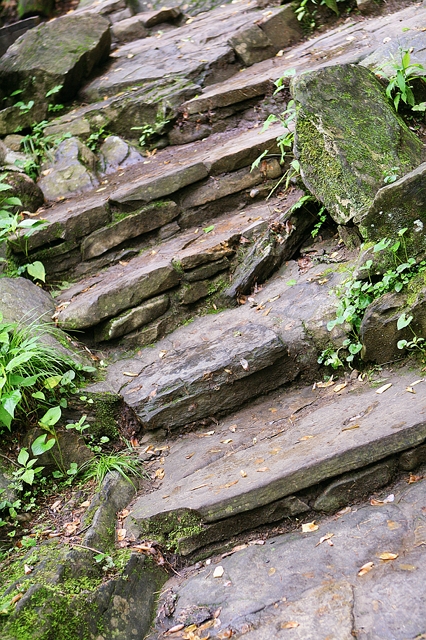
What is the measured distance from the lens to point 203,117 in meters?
7.14

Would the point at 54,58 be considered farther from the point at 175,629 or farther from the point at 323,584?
the point at 323,584

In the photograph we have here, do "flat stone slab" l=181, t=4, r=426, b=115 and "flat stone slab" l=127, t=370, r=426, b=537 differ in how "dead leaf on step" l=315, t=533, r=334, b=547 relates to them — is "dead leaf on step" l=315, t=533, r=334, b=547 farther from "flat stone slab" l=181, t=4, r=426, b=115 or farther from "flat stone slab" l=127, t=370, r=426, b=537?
"flat stone slab" l=181, t=4, r=426, b=115

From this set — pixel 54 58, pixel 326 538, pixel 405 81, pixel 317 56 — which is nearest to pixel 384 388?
pixel 326 538

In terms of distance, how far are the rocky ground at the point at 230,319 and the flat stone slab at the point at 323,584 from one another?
0.04 ft

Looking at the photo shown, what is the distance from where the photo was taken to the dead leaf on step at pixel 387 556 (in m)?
A: 2.91

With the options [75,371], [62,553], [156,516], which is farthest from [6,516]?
[75,371]

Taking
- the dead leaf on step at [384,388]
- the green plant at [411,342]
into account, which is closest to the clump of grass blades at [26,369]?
the dead leaf on step at [384,388]

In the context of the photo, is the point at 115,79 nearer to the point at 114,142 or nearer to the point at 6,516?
→ the point at 114,142

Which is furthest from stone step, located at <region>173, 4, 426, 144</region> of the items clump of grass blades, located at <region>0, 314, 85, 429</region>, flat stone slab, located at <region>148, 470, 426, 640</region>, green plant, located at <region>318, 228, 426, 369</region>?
flat stone slab, located at <region>148, 470, 426, 640</region>

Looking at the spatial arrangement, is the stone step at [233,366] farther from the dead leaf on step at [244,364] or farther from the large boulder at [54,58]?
the large boulder at [54,58]

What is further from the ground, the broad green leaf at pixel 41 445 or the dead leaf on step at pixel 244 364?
the broad green leaf at pixel 41 445

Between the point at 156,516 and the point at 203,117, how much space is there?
5100 millimetres

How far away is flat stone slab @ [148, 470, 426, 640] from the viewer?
2682mm

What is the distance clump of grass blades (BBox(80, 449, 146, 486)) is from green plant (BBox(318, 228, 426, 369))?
155 cm
